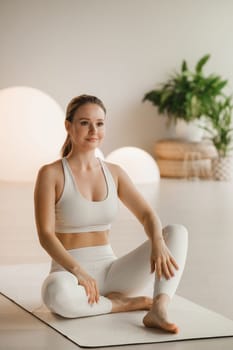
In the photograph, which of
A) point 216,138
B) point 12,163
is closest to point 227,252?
point 12,163

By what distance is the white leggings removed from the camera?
284 cm

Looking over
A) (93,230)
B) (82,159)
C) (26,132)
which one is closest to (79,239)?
(93,230)

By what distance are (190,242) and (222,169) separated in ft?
11.8

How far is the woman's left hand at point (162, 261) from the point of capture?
9.49ft

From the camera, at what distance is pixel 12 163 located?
703cm

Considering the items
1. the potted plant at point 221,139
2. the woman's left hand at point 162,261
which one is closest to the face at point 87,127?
the woman's left hand at point 162,261

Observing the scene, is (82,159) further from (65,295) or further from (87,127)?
(65,295)

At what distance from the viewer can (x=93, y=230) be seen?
3.08 m

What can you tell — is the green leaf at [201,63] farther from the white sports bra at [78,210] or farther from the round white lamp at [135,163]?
the white sports bra at [78,210]

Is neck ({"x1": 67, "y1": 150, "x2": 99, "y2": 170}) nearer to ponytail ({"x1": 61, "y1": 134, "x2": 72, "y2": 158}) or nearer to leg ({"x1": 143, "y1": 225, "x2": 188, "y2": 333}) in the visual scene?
ponytail ({"x1": 61, "y1": 134, "x2": 72, "y2": 158})

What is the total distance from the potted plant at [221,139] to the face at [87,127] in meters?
5.21

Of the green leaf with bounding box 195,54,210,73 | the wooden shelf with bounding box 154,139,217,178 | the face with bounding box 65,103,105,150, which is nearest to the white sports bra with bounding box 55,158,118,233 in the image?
the face with bounding box 65,103,105,150

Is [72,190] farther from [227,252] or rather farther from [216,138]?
[216,138]

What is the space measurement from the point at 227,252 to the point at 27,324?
1.68 metres
